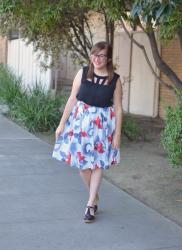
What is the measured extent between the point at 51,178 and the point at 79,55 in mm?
5944

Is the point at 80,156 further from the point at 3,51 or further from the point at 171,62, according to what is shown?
the point at 3,51

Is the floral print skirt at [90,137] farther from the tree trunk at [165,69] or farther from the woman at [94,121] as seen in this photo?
the tree trunk at [165,69]

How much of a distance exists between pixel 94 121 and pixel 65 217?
3.45 ft

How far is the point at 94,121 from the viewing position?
18.9ft

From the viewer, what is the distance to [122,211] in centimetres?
620

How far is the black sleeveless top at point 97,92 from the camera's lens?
5.76 m

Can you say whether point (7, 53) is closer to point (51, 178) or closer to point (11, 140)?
point (11, 140)

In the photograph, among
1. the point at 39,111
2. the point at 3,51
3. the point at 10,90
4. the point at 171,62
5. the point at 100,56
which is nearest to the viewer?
the point at 100,56

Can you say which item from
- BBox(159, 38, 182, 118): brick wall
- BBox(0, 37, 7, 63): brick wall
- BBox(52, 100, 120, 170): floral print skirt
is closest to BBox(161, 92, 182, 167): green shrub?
BBox(52, 100, 120, 170): floral print skirt

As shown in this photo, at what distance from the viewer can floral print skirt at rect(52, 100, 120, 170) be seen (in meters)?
5.77

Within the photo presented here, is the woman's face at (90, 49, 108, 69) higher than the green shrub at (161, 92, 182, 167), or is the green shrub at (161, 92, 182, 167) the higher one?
the woman's face at (90, 49, 108, 69)

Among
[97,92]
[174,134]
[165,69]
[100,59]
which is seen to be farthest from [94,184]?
[165,69]

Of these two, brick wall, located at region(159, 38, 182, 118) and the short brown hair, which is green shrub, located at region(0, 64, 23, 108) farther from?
the short brown hair

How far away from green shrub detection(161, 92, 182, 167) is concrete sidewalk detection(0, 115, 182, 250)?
658 mm
